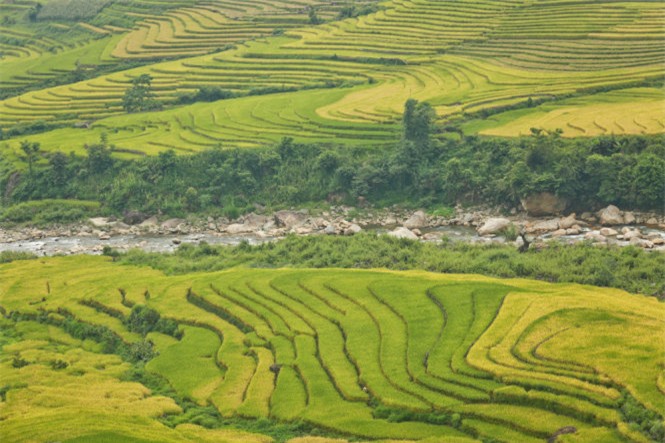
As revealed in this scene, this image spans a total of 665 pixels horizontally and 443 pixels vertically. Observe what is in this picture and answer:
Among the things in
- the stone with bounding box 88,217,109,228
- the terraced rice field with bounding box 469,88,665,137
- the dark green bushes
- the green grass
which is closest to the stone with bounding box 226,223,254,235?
the stone with bounding box 88,217,109,228

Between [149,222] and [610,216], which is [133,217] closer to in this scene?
[149,222]

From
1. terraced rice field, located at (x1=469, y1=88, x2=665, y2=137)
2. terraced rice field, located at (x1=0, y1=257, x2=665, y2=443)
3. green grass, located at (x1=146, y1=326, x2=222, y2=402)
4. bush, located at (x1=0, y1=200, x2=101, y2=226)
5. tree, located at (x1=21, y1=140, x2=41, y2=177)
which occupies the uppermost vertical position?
terraced rice field, located at (x1=469, y1=88, x2=665, y2=137)

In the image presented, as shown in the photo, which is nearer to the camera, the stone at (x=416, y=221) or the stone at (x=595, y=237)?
the stone at (x=595, y=237)

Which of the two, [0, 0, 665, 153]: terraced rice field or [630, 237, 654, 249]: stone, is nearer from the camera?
[630, 237, 654, 249]: stone

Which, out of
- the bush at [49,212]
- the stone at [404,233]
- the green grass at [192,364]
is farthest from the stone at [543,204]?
the bush at [49,212]

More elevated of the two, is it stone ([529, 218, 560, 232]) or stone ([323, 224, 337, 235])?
stone ([529, 218, 560, 232])

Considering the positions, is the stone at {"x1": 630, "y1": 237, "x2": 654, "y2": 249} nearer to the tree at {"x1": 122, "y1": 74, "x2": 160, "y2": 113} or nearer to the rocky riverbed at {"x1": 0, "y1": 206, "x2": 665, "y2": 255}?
the rocky riverbed at {"x1": 0, "y1": 206, "x2": 665, "y2": 255}

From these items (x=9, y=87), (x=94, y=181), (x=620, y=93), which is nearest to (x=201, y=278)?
(x=94, y=181)

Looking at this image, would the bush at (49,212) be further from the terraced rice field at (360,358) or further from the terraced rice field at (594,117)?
the terraced rice field at (594,117)
